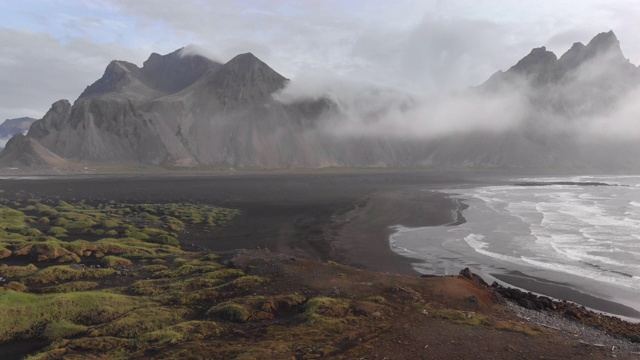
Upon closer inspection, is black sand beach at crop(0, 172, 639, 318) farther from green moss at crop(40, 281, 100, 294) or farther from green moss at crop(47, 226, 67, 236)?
green moss at crop(40, 281, 100, 294)

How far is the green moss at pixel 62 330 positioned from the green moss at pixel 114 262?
47.0 ft

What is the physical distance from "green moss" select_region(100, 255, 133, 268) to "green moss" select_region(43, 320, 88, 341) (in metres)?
14.3

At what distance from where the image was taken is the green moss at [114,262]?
1424 inches

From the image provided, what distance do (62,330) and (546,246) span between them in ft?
155

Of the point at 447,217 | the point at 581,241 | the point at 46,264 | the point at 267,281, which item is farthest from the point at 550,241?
the point at 46,264

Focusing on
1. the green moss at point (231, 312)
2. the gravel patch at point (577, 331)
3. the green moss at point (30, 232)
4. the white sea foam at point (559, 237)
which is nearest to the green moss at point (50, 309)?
the green moss at point (231, 312)

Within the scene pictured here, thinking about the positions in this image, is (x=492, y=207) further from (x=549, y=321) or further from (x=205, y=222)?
(x=549, y=321)

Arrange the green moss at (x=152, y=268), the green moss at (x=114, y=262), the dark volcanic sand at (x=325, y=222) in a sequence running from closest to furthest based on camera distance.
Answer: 1. the green moss at (x=152, y=268)
2. the green moss at (x=114, y=262)
3. the dark volcanic sand at (x=325, y=222)

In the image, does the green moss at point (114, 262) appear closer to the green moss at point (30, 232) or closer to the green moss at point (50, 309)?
the green moss at point (50, 309)

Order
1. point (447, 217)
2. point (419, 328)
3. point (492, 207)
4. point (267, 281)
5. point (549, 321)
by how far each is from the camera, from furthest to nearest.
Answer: point (492, 207)
point (447, 217)
point (267, 281)
point (549, 321)
point (419, 328)

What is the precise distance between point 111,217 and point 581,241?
215 feet

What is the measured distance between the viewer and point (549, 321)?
2534 cm

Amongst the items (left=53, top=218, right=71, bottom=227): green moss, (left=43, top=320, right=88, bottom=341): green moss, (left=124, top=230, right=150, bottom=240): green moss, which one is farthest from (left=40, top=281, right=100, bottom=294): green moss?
(left=53, top=218, right=71, bottom=227): green moss

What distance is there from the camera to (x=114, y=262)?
120 ft
